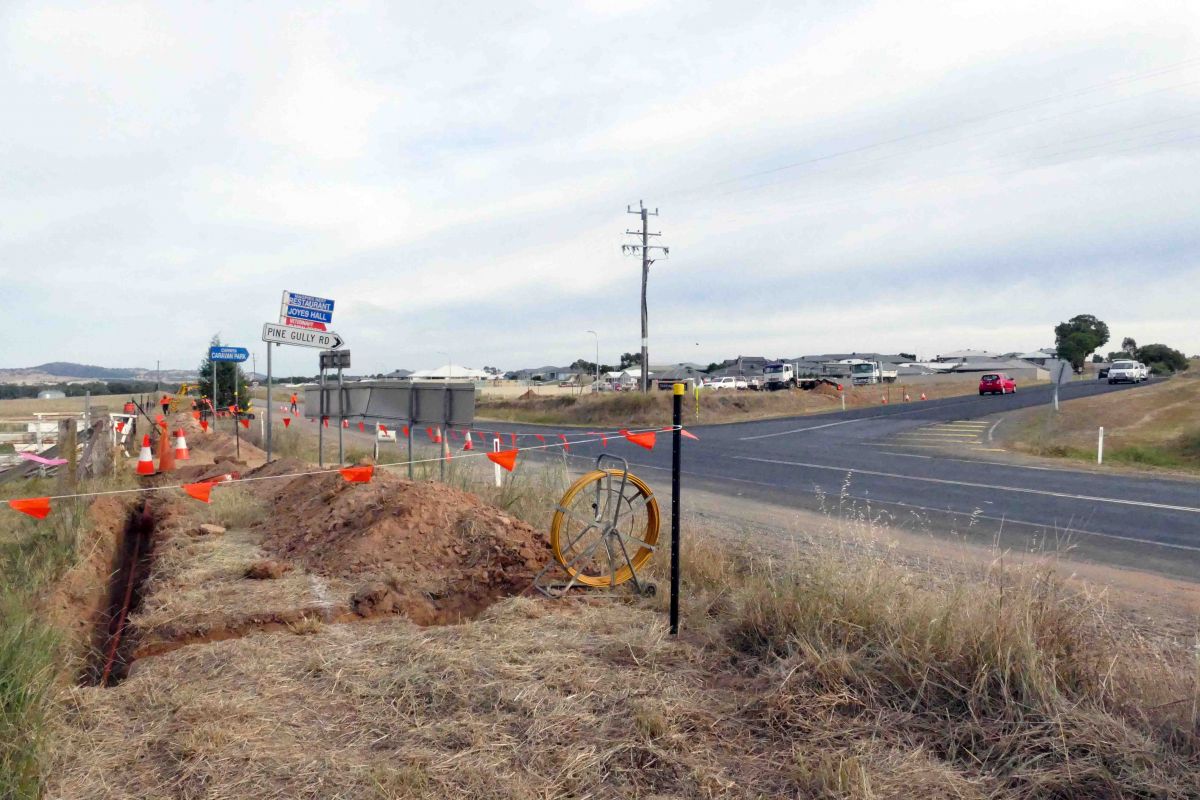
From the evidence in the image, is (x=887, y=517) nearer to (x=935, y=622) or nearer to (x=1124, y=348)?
(x=935, y=622)

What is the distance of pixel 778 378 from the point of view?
73812 mm

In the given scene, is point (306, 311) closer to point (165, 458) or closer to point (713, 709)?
point (165, 458)

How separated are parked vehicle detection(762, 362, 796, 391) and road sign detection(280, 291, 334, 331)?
54.2m

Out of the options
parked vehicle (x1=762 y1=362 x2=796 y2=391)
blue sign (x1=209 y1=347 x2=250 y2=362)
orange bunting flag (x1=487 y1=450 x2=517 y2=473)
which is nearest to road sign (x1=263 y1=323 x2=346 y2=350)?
blue sign (x1=209 y1=347 x2=250 y2=362)

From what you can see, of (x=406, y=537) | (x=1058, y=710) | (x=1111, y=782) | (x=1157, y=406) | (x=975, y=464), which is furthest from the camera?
(x=1157, y=406)

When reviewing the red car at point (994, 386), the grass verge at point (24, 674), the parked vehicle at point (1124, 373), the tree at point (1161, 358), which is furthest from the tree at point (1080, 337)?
the grass verge at point (24, 674)

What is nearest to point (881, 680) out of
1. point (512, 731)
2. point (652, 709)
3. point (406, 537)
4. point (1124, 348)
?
point (652, 709)

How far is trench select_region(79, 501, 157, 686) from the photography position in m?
6.33

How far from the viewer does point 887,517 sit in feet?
44.4

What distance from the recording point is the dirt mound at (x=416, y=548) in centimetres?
697

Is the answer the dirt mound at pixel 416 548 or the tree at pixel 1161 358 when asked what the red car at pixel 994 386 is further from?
the tree at pixel 1161 358

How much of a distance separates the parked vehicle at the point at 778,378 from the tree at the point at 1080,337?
220ft

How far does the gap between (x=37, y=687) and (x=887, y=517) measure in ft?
37.8

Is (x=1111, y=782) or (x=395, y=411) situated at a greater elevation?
(x=395, y=411)
